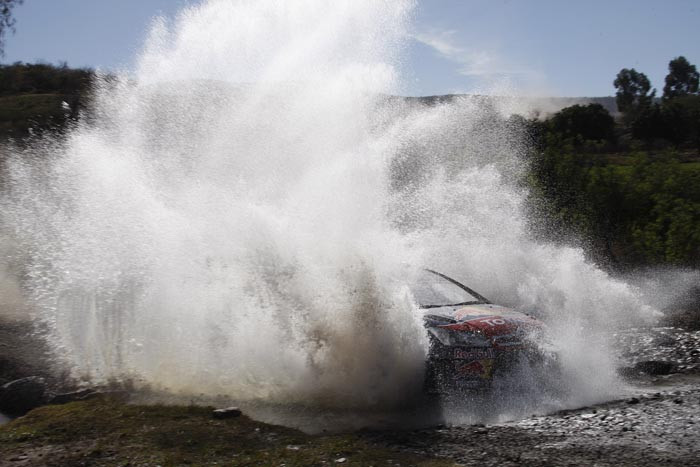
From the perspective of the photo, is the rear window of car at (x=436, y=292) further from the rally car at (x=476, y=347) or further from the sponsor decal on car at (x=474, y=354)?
the sponsor decal on car at (x=474, y=354)

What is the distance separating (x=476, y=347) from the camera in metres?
6.13

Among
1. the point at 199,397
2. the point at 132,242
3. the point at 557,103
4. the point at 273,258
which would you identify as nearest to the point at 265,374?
Result: the point at 199,397

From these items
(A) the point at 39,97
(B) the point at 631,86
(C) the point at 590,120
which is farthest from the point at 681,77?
(A) the point at 39,97

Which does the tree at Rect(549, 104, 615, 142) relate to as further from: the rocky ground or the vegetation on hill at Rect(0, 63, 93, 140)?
the rocky ground

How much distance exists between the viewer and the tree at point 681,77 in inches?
4924

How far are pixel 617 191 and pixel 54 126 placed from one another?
26.1 m

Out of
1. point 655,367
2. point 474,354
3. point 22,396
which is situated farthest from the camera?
point 655,367

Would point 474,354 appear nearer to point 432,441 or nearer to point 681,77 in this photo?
point 432,441

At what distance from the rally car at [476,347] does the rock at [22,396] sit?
3.93 metres

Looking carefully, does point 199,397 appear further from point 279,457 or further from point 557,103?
point 557,103

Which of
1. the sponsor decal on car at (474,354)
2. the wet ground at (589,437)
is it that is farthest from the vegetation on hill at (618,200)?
the sponsor decal on car at (474,354)

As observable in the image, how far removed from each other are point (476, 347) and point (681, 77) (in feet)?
459

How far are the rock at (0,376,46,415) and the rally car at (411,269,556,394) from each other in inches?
155

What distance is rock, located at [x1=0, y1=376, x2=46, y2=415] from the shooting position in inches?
251
